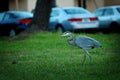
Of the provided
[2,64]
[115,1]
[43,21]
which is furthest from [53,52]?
[115,1]

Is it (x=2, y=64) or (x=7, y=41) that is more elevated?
(x=2, y=64)

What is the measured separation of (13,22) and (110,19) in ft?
14.5

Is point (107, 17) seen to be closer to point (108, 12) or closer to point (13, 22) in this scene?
point (108, 12)

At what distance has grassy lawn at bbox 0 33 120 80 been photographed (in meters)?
9.51

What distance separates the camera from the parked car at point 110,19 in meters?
24.4

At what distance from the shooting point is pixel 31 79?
30.1 feet

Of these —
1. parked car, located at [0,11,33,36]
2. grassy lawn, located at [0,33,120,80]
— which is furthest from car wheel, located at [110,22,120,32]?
grassy lawn, located at [0,33,120,80]

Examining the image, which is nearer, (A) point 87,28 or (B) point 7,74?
(B) point 7,74

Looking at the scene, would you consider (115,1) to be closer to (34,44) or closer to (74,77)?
(34,44)

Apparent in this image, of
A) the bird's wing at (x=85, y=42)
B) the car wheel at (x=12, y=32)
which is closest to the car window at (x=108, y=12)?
the car wheel at (x=12, y=32)

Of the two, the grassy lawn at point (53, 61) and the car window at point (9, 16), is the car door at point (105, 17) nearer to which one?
the car window at point (9, 16)

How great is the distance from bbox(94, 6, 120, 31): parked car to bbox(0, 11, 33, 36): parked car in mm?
3514

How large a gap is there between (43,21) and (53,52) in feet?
19.3

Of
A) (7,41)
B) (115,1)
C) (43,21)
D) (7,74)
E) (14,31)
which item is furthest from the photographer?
(115,1)
